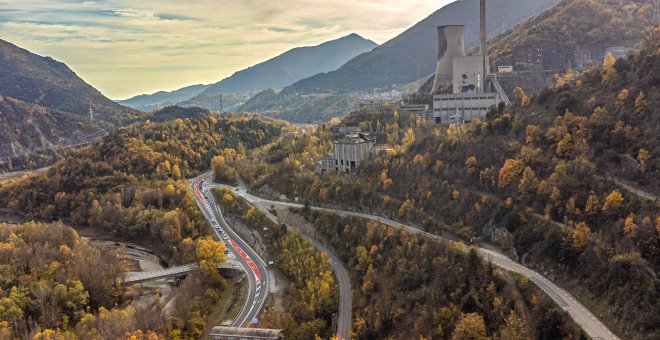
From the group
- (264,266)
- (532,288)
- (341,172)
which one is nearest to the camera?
(532,288)

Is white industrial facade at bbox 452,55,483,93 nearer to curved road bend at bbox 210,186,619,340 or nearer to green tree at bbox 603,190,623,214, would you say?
curved road bend at bbox 210,186,619,340

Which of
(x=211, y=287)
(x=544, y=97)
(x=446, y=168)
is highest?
(x=544, y=97)

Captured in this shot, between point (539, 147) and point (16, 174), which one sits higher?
point (539, 147)

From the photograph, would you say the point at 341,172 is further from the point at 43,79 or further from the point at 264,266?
the point at 43,79

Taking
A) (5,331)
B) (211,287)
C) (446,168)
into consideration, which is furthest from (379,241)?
(5,331)

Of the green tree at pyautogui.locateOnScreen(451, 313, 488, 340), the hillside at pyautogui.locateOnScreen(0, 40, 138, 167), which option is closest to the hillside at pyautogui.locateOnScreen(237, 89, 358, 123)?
the hillside at pyautogui.locateOnScreen(0, 40, 138, 167)

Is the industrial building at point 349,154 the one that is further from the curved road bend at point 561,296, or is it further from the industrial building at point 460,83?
the curved road bend at point 561,296

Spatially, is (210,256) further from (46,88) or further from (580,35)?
(46,88)
